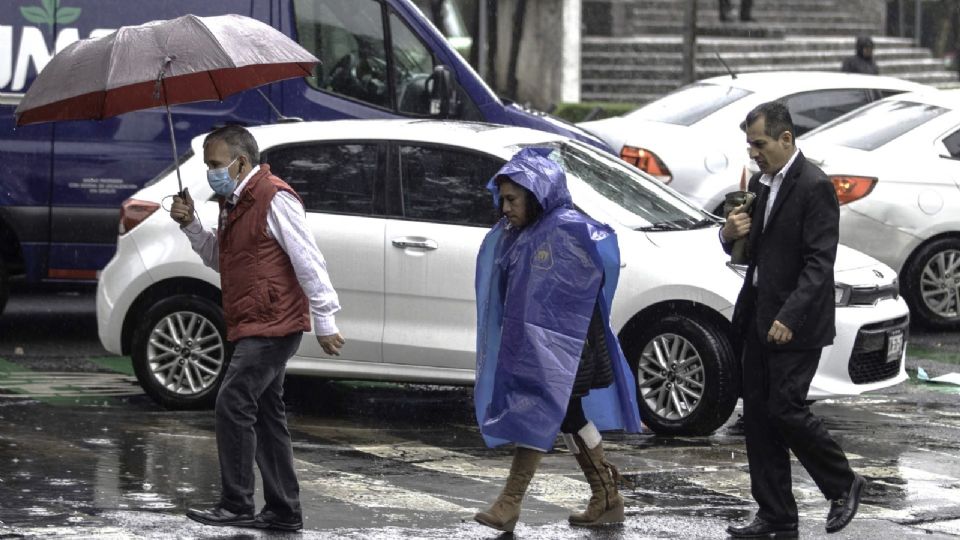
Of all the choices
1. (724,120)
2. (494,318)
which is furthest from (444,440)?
(724,120)

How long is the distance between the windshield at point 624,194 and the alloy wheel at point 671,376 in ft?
2.13

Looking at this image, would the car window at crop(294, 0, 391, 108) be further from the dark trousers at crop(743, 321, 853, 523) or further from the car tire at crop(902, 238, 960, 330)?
the dark trousers at crop(743, 321, 853, 523)

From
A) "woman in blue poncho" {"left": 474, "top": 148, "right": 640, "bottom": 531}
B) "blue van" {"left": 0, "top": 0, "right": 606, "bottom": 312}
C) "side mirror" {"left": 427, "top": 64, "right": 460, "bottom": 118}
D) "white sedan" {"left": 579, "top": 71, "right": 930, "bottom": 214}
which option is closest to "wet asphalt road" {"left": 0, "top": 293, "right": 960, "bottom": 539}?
"woman in blue poncho" {"left": 474, "top": 148, "right": 640, "bottom": 531}

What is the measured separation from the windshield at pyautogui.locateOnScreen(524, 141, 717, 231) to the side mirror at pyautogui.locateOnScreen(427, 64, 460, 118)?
2500mm

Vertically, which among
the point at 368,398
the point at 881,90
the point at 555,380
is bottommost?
the point at 368,398

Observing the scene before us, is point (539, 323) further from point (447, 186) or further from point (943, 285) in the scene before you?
point (943, 285)

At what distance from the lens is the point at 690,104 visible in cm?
1566

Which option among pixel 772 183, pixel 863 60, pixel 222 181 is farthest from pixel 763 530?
pixel 863 60

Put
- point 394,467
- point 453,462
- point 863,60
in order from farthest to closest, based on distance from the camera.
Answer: point 863,60
point 453,462
point 394,467

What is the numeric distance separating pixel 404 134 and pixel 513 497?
3.49m

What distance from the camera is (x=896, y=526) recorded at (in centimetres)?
756

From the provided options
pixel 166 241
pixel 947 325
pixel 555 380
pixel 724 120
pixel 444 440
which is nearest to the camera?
pixel 555 380

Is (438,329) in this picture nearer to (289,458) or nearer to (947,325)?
(289,458)

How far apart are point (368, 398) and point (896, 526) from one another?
13.7 feet
